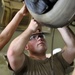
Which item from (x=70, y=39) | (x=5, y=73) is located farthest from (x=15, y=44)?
(x=5, y=73)

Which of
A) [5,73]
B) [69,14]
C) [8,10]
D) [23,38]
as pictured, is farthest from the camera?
[8,10]

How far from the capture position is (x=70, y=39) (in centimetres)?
132

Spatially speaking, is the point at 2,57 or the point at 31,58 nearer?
the point at 31,58

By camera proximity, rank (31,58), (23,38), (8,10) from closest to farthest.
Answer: (23,38)
(31,58)
(8,10)

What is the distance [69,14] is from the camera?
528 millimetres

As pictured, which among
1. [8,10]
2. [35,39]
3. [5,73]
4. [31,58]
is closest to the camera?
[31,58]

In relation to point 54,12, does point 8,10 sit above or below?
below

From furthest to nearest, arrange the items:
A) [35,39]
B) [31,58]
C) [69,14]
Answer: [35,39]
[31,58]
[69,14]

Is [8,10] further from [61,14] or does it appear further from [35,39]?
[61,14]

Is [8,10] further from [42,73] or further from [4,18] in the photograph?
[42,73]

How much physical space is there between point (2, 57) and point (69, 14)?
154cm

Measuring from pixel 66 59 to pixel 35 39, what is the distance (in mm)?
246

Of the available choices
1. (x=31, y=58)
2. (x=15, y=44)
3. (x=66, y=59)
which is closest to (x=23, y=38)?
(x=15, y=44)

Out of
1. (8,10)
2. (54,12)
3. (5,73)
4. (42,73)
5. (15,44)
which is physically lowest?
(5,73)
